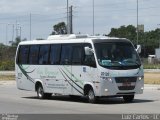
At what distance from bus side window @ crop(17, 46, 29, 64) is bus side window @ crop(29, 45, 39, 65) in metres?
0.40

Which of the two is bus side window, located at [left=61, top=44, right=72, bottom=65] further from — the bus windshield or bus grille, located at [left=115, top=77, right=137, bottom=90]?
bus grille, located at [left=115, top=77, right=137, bottom=90]

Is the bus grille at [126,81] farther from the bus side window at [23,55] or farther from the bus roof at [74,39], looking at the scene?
the bus side window at [23,55]

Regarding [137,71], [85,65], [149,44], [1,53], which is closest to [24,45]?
[85,65]

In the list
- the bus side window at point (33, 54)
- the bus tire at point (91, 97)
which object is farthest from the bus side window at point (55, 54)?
the bus tire at point (91, 97)

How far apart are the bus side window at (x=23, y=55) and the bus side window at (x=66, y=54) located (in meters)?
3.32

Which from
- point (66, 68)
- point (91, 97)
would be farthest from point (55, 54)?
point (91, 97)

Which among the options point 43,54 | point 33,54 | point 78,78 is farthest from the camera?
point 33,54

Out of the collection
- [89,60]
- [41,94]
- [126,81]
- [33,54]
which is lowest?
[41,94]

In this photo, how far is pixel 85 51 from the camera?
22.2 metres

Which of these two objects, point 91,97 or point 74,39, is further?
point 74,39

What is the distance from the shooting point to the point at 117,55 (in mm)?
22094

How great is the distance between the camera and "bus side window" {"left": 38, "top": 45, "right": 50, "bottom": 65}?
83.4 ft

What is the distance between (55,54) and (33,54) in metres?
2.03

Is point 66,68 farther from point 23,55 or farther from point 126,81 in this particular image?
point 23,55
